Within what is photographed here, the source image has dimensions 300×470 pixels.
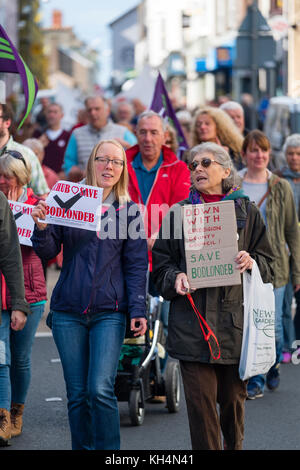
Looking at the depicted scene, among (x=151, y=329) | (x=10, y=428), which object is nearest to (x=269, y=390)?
(x=151, y=329)

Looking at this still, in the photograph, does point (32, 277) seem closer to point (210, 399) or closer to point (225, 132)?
point (210, 399)

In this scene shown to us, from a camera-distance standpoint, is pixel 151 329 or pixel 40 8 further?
pixel 40 8

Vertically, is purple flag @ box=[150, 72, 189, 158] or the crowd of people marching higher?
purple flag @ box=[150, 72, 189, 158]

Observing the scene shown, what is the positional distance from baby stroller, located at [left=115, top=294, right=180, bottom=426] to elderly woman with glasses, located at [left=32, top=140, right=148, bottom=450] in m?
1.26

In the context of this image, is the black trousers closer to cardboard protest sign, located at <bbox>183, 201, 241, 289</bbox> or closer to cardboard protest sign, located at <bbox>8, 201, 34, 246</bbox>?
cardboard protest sign, located at <bbox>183, 201, 241, 289</bbox>

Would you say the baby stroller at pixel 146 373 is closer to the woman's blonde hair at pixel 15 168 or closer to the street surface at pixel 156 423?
the street surface at pixel 156 423

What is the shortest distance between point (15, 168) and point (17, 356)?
121cm

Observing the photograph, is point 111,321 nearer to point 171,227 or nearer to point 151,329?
point 171,227

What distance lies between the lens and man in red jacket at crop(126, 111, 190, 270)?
821 cm

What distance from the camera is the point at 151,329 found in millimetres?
7555

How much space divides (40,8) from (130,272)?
243 ft

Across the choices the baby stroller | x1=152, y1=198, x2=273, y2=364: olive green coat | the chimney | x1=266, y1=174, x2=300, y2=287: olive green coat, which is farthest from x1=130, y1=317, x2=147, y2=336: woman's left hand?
the chimney

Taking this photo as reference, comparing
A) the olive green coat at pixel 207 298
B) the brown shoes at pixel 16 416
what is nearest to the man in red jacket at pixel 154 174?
the brown shoes at pixel 16 416

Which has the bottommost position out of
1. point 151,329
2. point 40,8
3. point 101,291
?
point 151,329
